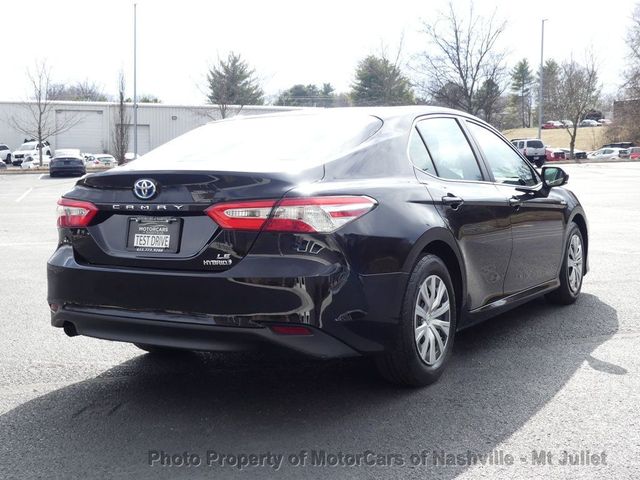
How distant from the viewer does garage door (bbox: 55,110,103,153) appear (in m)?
61.0

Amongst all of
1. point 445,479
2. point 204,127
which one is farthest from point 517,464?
point 204,127

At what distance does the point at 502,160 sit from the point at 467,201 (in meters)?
1.12

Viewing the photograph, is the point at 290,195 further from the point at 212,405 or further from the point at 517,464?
the point at 517,464

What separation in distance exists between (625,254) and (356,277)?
6.95 m

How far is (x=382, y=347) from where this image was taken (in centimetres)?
391

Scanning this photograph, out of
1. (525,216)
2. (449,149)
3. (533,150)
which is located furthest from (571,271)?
(533,150)

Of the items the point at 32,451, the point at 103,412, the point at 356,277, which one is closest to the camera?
the point at 32,451

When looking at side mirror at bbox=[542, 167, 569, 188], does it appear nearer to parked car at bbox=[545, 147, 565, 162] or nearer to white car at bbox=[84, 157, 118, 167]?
white car at bbox=[84, 157, 118, 167]

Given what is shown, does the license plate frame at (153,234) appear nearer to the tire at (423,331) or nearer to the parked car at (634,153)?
the tire at (423,331)

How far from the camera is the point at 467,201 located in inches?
186

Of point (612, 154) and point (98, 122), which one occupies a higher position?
point (98, 122)

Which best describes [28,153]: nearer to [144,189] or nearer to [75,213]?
[75,213]

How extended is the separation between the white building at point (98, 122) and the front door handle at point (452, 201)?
182 feet

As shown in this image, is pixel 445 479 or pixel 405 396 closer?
pixel 445 479
